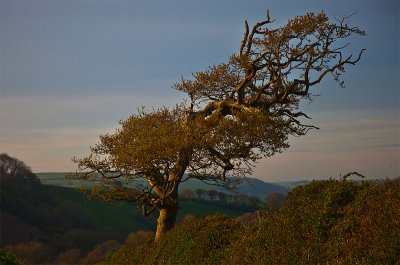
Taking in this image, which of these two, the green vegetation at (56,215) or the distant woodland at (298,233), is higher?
the distant woodland at (298,233)

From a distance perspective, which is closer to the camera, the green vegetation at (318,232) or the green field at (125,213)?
the green vegetation at (318,232)

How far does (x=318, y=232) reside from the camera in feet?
36.4

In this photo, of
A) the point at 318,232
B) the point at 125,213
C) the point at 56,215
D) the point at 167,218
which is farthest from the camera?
the point at 125,213

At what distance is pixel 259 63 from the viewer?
75.0 ft

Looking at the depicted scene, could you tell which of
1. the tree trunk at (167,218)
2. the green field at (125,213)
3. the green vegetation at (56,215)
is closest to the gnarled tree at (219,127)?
the tree trunk at (167,218)

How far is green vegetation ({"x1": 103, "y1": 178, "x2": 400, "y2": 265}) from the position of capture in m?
9.50

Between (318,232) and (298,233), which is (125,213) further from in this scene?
(318,232)

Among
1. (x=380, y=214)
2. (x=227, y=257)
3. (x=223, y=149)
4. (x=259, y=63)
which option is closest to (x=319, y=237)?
(x=380, y=214)

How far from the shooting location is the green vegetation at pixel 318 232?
9.50m

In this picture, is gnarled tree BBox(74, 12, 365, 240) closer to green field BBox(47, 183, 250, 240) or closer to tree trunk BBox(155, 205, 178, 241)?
tree trunk BBox(155, 205, 178, 241)

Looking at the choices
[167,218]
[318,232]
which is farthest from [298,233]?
[167,218]

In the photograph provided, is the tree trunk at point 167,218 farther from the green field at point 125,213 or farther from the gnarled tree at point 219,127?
the green field at point 125,213

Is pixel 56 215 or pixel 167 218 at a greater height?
pixel 167 218

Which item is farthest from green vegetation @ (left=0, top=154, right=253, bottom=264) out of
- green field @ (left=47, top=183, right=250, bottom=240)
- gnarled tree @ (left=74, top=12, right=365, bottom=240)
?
gnarled tree @ (left=74, top=12, right=365, bottom=240)
